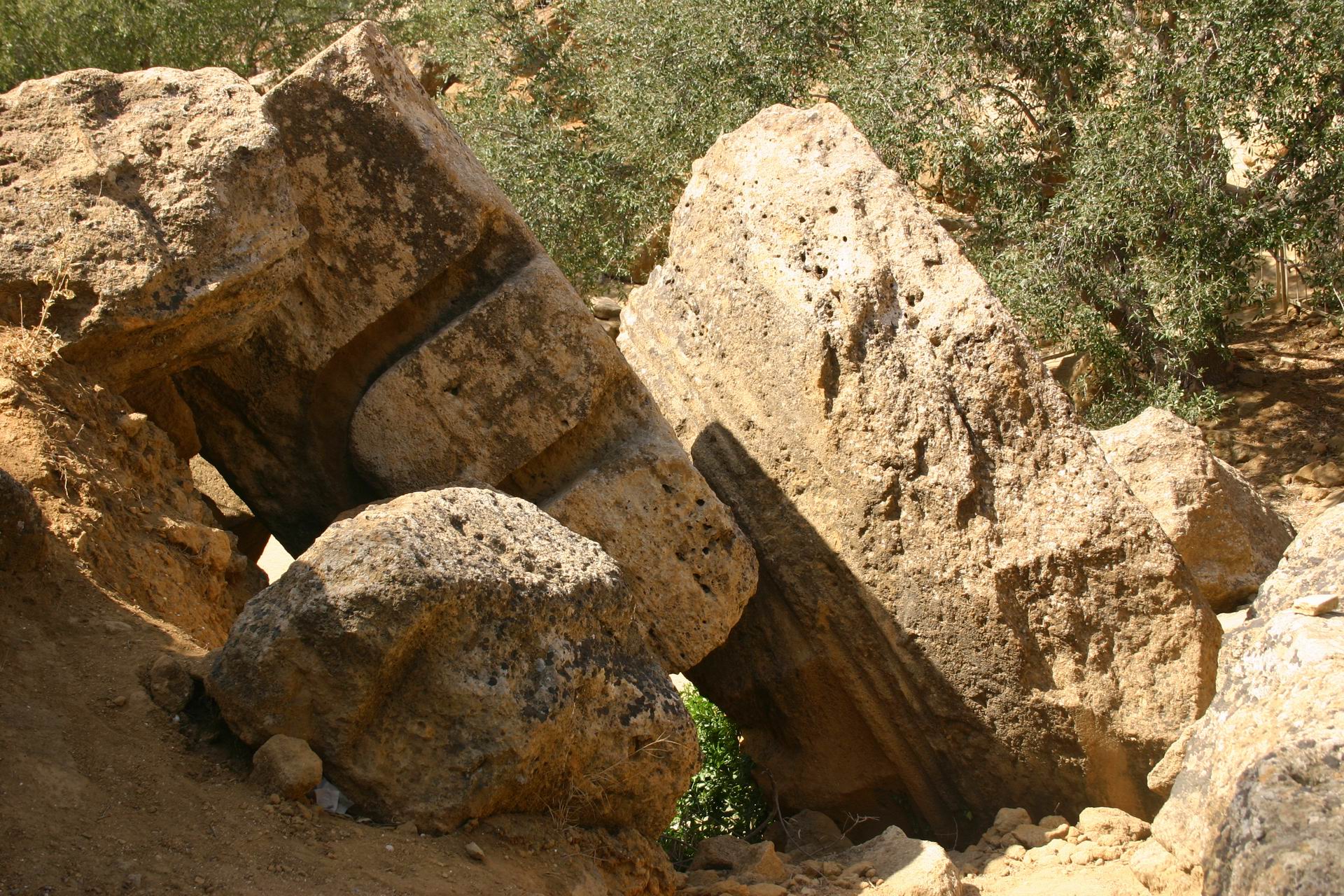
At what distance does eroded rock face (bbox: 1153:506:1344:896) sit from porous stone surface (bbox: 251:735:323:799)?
207 centimetres

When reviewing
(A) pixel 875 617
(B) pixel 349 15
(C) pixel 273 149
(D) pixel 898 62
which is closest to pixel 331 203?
(C) pixel 273 149

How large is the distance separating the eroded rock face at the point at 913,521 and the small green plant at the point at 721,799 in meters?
0.70

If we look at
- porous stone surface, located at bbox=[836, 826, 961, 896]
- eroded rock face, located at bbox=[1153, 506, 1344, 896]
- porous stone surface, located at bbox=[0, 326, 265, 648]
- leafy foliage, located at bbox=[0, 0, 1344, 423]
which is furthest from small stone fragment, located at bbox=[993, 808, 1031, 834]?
leafy foliage, located at bbox=[0, 0, 1344, 423]

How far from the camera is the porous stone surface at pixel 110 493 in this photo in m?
3.67

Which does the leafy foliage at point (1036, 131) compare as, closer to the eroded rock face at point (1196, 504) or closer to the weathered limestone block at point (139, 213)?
the eroded rock face at point (1196, 504)

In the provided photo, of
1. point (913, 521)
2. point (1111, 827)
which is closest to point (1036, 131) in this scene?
point (913, 521)

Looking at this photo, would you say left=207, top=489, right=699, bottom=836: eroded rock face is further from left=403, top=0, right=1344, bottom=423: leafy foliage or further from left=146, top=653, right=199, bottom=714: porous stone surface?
left=403, top=0, right=1344, bottom=423: leafy foliage

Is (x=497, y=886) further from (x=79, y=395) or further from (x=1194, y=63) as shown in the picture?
(x=1194, y=63)

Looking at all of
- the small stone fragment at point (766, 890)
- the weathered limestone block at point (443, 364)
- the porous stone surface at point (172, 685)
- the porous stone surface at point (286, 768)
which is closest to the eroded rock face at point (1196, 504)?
the weathered limestone block at point (443, 364)

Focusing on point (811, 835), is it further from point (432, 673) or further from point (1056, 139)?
point (1056, 139)

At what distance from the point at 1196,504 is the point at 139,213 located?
4.63m

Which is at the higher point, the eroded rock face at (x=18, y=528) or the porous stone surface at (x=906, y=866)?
the eroded rock face at (x=18, y=528)

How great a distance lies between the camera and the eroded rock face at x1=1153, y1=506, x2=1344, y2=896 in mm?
2346

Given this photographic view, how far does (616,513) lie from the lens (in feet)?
14.7
